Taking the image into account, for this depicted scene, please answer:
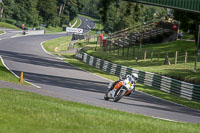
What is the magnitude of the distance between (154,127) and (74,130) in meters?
2.59

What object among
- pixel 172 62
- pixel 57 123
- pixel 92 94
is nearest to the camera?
pixel 57 123

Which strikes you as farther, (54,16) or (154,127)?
(54,16)

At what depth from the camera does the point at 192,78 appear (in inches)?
1142

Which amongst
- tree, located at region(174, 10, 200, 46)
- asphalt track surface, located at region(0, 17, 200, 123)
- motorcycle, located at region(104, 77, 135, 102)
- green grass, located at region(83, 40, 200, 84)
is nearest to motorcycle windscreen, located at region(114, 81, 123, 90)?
motorcycle, located at region(104, 77, 135, 102)

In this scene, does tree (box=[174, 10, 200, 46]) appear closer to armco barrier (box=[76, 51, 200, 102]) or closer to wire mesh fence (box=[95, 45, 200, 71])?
wire mesh fence (box=[95, 45, 200, 71])

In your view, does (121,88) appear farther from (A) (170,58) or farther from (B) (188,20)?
(A) (170,58)

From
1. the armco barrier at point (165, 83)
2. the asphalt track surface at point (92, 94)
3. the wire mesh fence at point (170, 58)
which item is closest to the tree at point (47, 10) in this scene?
the wire mesh fence at point (170, 58)

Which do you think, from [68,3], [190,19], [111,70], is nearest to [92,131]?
[111,70]

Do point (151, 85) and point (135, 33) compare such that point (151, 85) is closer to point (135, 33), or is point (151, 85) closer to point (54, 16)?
point (135, 33)

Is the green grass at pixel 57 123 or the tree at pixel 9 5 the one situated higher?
the green grass at pixel 57 123

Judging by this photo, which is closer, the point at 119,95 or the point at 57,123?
the point at 57,123

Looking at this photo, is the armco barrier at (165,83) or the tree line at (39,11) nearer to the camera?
the armco barrier at (165,83)

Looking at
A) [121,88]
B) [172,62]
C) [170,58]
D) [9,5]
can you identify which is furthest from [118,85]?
[9,5]

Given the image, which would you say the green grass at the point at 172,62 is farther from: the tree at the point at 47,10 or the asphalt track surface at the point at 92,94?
the tree at the point at 47,10
